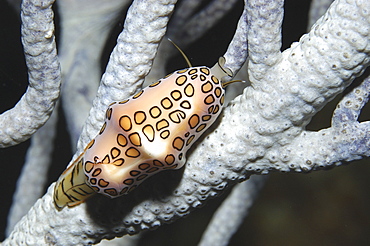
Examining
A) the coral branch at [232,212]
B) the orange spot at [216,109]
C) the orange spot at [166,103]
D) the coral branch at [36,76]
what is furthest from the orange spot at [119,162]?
the coral branch at [232,212]

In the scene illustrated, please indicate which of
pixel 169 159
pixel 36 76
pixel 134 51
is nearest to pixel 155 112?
pixel 169 159

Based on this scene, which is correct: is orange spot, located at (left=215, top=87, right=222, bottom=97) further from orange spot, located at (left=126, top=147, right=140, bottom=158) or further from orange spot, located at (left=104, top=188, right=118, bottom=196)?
orange spot, located at (left=104, top=188, right=118, bottom=196)

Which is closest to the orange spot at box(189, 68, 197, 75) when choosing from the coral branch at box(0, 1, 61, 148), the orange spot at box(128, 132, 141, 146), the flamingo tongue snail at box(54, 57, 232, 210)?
the flamingo tongue snail at box(54, 57, 232, 210)

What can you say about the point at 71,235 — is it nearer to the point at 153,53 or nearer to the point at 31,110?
the point at 31,110

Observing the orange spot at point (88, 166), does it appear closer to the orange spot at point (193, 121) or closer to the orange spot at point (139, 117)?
the orange spot at point (139, 117)

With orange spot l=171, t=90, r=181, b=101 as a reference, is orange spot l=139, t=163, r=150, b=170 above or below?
below
